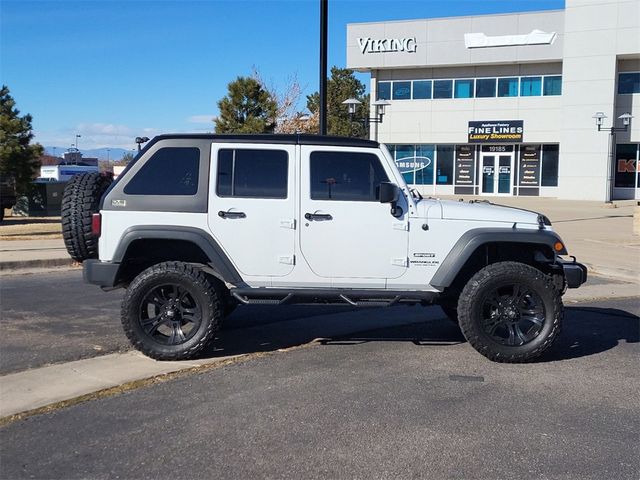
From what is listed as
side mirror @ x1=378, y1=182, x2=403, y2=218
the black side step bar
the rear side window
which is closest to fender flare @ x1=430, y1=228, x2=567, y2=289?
the black side step bar

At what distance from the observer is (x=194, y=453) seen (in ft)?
12.9

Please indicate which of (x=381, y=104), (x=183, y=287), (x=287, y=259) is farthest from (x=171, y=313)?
(x=381, y=104)

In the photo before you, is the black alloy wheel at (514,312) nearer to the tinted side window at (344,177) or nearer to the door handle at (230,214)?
the tinted side window at (344,177)

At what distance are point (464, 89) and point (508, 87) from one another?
260 cm

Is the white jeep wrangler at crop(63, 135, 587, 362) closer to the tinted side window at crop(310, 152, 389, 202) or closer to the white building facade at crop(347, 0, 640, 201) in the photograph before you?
the tinted side window at crop(310, 152, 389, 202)

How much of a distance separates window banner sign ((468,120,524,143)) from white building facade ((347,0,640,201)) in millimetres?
60

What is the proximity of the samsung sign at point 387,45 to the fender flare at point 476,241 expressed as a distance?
35.5 meters

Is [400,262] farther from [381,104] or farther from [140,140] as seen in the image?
[381,104]

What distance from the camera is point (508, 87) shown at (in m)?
38.3

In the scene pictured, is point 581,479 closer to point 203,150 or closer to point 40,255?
point 203,150

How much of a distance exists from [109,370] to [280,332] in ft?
6.88

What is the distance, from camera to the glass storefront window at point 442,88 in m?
39.5

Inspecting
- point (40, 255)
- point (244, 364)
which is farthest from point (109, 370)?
point (40, 255)

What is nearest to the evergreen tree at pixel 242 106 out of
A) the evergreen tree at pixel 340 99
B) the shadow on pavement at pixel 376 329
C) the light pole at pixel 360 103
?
the light pole at pixel 360 103
